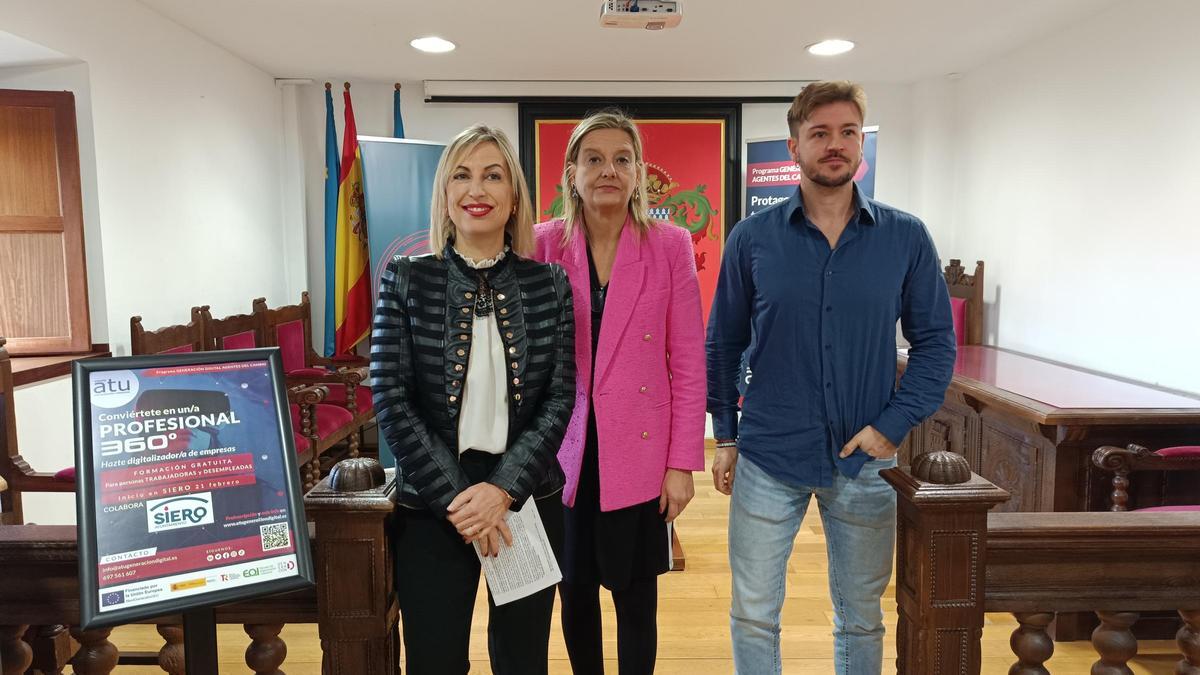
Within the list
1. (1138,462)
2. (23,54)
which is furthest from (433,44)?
(1138,462)

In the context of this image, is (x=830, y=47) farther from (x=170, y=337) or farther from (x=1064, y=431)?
(x=170, y=337)

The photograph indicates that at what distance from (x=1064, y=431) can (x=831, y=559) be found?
1.47 metres

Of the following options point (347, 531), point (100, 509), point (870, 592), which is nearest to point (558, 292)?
point (347, 531)

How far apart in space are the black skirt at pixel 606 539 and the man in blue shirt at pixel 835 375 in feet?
0.59

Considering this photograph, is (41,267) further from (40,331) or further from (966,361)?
(966,361)

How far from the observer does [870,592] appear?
5.08 feet

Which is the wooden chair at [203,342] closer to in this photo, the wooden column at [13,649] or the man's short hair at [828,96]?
the wooden column at [13,649]

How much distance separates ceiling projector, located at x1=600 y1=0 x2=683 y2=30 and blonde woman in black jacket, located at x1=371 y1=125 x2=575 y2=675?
1.37 m

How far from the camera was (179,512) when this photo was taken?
1012mm

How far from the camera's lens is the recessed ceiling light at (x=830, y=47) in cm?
418

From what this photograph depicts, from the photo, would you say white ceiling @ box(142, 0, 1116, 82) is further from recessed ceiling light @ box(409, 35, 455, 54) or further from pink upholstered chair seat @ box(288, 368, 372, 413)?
pink upholstered chair seat @ box(288, 368, 372, 413)

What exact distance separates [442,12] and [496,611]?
301 centimetres

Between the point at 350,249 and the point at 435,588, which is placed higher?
the point at 350,249

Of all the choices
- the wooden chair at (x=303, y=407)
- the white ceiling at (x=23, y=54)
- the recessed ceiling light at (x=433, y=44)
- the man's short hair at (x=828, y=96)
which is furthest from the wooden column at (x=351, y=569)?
the recessed ceiling light at (x=433, y=44)
